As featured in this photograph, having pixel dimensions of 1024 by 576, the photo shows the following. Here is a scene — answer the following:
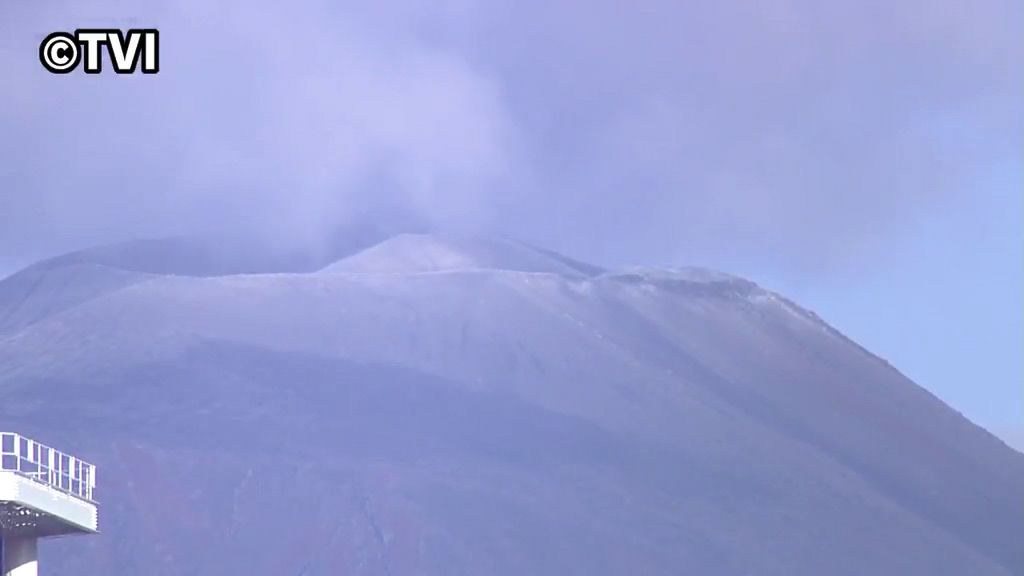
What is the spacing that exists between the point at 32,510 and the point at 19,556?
3.90m

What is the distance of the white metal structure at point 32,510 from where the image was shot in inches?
1630

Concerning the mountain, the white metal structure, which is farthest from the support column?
the mountain

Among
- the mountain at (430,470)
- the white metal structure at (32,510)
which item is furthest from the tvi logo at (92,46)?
the mountain at (430,470)

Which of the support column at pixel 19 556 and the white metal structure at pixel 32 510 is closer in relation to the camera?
the white metal structure at pixel 32 510

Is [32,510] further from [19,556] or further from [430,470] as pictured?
[430,470]

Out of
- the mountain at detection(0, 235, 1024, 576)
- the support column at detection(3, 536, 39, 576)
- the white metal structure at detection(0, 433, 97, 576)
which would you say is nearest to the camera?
the white metal structure at detection(0, 433, 97, 576)

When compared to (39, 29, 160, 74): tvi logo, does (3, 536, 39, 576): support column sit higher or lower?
lower

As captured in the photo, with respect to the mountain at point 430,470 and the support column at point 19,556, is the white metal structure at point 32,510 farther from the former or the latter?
the mountain at point 430,470

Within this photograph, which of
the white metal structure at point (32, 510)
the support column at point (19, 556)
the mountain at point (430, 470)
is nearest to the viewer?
the white metal structure at point (32, 510)

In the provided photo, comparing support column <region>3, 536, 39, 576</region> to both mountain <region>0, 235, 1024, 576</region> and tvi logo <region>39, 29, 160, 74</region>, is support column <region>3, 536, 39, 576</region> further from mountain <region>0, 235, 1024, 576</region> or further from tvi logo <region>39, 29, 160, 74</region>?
mountain <region>0, 235, 1024, 576</region>

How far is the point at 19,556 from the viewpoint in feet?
152

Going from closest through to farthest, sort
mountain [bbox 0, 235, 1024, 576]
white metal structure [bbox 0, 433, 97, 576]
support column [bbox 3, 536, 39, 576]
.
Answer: white metal structure [bbox 0, 433, 97, 576] → support column [bbox 3, 536, 39, 576] → mountain [bbox 0, 235, 1024, 576]

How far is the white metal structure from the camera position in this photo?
4141 cm

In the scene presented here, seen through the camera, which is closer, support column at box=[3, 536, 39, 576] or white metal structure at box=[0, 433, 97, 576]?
white metal structure at box=[0, 433, 97, 576]
